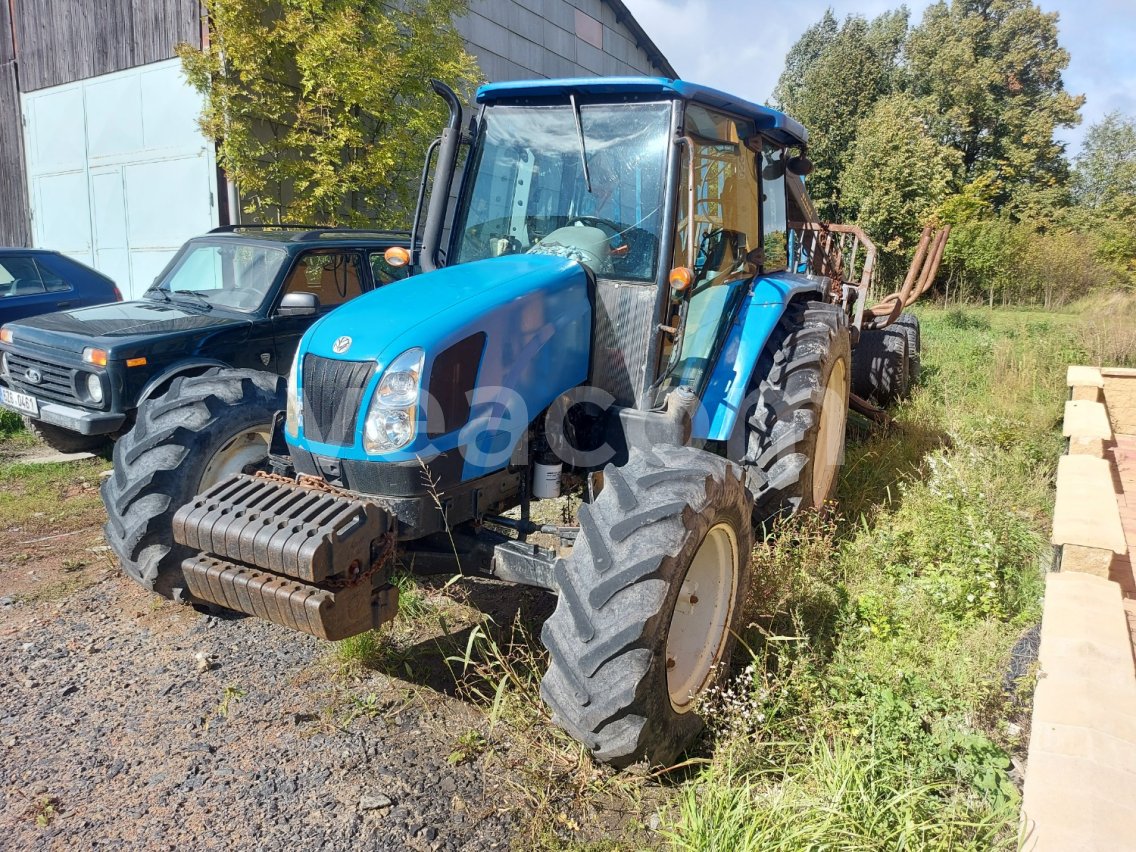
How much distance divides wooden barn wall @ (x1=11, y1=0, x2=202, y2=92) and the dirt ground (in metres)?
8.29

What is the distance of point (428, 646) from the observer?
3.72m

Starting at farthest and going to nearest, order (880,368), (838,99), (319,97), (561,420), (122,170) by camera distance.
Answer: (838,99), (122,170), (319,97), (880,368), (561,420)

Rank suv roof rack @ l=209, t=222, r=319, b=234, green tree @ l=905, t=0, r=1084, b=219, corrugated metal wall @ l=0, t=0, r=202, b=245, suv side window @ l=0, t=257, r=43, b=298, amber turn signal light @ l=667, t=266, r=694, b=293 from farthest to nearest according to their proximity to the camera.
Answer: green tree @ l=905, t=0, r=1084, b=219, corrugated metal wall @ l=0, t=0, r=202, b=245, suv side window @ l=0, t=257, r=43, b=298, suv roof rack @ l=209, t=222, r=319, b=234, amber turn signal light @ l=667, t=266, r=694, b=293

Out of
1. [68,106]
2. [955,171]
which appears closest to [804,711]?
[68,106]

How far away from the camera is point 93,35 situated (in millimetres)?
11133

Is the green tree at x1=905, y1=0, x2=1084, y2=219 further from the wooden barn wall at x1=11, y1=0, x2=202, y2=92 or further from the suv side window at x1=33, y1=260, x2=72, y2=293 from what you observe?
the suv side window at x1=33, y1=260, x2=72, y2=293

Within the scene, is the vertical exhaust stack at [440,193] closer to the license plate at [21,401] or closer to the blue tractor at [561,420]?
the blue tractor at [561,420]

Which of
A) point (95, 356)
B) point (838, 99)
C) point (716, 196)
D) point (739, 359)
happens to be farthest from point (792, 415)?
point (838, 99)

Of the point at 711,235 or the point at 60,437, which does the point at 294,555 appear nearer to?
the point at 711,235

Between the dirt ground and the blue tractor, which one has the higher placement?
the blue tractor

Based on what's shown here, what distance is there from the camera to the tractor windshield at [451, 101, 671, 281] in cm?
350

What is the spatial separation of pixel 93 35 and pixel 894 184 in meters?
17.6

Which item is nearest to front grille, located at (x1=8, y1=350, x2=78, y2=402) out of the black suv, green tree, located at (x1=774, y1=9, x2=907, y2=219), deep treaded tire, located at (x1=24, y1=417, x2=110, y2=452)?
the black suv

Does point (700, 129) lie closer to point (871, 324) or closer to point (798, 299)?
point (798, 299)
